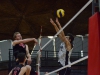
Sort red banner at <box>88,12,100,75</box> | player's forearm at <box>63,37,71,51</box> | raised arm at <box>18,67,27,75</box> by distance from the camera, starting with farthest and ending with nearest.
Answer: player's forearm at <box>63,37,71,51</box>
raised arm at <box>18,67,27,75</box>
red banner at <box>88,12,100,75</box>

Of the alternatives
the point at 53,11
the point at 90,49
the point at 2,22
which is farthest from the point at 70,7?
the point at 90,49

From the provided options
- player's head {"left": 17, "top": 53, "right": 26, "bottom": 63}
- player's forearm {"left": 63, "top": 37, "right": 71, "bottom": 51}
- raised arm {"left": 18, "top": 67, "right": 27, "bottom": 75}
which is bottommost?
raised arm {"left": 18, "top": 67, "right": 27, "bottom": 75}

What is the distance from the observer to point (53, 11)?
1848 centimetres

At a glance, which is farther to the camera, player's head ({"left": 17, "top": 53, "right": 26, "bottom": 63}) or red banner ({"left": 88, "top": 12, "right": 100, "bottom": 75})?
player's head ({"left": 17, "top": 53, "right": 26, "bottom": 63})

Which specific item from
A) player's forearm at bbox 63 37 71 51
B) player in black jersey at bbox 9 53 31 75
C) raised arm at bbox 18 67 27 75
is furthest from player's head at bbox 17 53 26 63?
player's forearm at bbox 63 37 71 51

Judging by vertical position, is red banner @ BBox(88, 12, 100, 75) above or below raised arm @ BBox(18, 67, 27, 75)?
above

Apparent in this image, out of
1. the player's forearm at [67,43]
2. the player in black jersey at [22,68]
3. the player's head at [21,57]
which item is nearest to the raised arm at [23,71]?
the player in black jersey at [22,68]

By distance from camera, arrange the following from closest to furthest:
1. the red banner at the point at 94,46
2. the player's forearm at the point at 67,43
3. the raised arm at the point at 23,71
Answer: the red banner at the point at 94,46 → the raised arm at the point at 23,71 → the player's forearm at the point at 67,43

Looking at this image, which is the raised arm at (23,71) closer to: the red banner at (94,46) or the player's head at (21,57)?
the player's head at (21,57)

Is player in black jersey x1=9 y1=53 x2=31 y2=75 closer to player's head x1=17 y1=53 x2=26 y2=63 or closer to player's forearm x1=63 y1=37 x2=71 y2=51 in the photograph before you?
player's head x1=17 y1=53 x2=26 y2=63

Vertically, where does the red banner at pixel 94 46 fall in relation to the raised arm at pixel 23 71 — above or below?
above

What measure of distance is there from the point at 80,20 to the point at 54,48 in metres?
2.48

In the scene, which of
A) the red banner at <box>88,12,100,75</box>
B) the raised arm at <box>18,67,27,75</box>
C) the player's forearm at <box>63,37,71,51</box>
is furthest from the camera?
the player's forearm at <box>63,37,71,51</box>

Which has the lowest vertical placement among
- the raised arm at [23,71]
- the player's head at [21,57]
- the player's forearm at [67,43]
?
the raised arm at [23,71]
